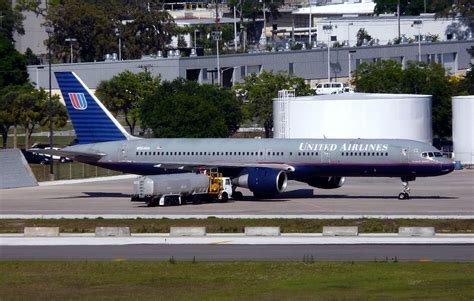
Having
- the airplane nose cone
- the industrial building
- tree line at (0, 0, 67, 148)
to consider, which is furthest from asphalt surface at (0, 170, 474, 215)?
the industrial building

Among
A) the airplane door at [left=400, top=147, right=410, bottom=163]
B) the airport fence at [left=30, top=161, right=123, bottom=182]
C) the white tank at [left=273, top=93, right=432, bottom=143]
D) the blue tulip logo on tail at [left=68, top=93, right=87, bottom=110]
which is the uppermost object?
the blue tulip logo on tail at [left=68, top=93, right=87, bottom=110]

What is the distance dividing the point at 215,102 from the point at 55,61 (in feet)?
237

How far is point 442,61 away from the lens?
154125 mm

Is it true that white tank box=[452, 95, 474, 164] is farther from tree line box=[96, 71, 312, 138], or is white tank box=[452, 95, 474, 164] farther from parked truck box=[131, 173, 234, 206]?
parked truck box=[131, 173, 234, 206]

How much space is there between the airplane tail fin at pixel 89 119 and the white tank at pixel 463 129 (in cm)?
2977

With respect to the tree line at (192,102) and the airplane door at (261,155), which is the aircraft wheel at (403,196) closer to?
the airplane door at (261,155)

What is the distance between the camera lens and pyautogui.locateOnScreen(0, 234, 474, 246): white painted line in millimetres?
44844

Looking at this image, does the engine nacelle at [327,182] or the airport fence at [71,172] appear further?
the airport fence at [71,172]

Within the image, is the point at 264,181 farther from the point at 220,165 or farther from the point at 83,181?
the point at 83,181

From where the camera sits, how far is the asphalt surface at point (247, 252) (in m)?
40.0

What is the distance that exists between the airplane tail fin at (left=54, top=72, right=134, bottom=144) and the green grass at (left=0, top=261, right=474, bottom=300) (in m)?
32.9

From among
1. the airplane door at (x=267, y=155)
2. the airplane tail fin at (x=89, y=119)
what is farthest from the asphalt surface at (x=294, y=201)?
the airplane tail fin at (x=89, y=119)

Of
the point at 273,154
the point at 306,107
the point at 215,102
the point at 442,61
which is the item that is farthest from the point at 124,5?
the point at 273,154

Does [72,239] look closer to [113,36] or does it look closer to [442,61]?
[442,61]
